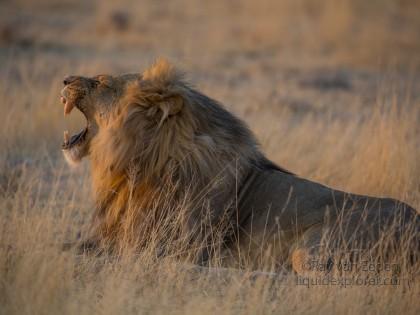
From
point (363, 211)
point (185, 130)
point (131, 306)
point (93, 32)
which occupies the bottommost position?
point (131, 306)

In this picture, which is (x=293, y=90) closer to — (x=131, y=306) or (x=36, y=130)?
(x=36, y=130)

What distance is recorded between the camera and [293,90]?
1248 cm

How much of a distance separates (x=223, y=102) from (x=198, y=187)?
580 cm

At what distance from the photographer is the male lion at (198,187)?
4992 mm

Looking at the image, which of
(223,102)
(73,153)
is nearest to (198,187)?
(73,153)

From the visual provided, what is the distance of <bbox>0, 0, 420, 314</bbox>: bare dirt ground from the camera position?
4270mm

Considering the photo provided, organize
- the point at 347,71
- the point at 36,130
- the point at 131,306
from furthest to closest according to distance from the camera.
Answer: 1. the point at 347,71
2. the point at 36,130
3. the point at 131,306

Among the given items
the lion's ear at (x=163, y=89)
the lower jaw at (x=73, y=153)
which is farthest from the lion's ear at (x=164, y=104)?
the lower jaw at (x=73, y=153)

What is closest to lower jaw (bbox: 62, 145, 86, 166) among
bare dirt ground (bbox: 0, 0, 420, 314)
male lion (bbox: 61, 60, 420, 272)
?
male lion (bbox: 61, 60, 420, 272)

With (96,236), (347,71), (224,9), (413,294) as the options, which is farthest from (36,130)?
(224,9)

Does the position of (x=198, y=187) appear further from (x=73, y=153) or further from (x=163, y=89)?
(x=73, y=153)

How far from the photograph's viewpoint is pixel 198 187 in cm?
509

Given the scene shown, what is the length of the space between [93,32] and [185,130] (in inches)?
478

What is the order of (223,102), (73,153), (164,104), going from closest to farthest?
(164,104) < (73,153) < (223,102)
